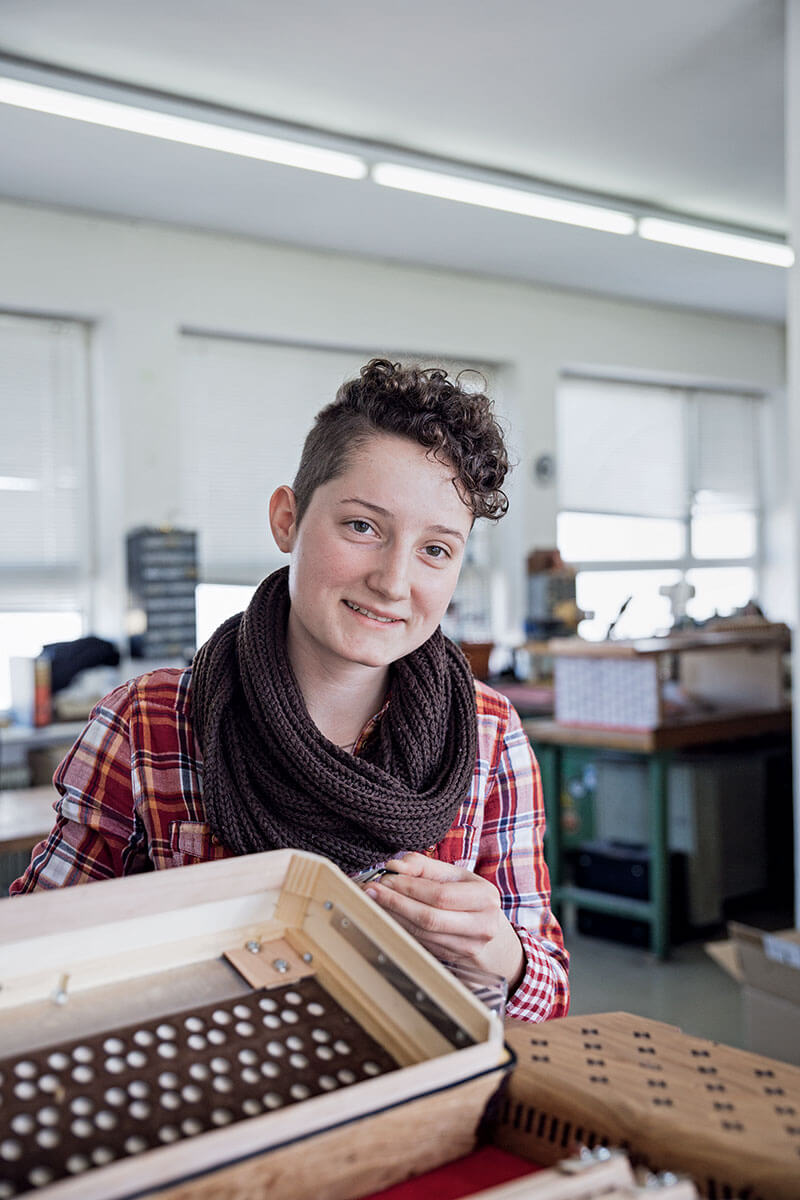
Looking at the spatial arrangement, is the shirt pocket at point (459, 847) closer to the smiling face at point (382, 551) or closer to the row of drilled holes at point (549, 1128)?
the smiling face at point (382, 551)

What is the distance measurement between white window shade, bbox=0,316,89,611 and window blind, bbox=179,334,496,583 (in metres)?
0.53

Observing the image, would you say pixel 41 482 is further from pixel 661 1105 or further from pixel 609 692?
pixel 661 1105

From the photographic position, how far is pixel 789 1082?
0.75 meters

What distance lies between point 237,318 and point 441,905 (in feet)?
16.0

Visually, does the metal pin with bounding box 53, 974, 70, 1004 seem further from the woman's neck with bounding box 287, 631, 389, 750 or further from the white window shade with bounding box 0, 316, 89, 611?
the white window shade with bounding box 0, 316, 89, 611

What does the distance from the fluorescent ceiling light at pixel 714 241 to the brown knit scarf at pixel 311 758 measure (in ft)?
15.3

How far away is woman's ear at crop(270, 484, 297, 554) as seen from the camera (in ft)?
4.44

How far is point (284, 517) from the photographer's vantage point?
1.37 m

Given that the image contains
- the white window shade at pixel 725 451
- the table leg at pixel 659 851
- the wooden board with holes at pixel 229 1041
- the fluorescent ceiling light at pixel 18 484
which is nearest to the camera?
the wooden board with holes at pixel 229 1041

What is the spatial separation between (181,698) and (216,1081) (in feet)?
2.37

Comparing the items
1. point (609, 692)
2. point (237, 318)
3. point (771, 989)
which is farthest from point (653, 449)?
point (771, 989)

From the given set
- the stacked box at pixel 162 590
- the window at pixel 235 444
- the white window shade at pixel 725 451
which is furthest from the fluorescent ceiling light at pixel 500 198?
the white window shade at pixel 725 451

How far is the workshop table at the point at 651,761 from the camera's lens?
4176 millimetres

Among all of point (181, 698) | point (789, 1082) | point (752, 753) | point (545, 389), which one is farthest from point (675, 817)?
point (789, 1082)
